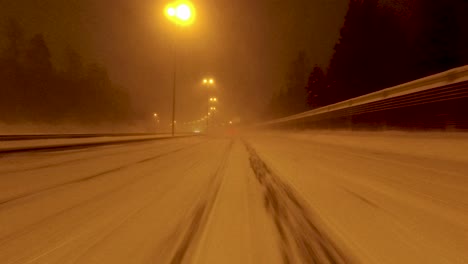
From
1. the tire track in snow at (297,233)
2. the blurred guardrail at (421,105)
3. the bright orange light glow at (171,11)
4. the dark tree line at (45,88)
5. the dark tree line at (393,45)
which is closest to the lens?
the tire track in snow at (297,233)

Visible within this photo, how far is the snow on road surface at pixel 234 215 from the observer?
1838mm

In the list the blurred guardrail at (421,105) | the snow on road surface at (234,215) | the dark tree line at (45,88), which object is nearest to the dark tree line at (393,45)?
the blurred guardrail at (421,105)

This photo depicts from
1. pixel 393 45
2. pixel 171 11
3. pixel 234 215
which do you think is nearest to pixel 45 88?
pixel 171 11

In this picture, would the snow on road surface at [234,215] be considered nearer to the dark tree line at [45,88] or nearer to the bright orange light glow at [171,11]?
the bright orange light glow at [171,11]

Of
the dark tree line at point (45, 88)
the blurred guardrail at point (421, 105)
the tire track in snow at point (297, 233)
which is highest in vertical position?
the dark tree line at point (45, 88)

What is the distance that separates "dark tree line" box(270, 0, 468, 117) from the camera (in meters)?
33.1

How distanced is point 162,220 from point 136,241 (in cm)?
43

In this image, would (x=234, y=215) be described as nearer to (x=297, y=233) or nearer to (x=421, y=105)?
(x=297, y=233)

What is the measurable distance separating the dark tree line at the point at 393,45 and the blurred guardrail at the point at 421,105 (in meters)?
28.3

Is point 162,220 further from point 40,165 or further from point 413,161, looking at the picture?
point 413,161

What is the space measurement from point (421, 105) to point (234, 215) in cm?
679

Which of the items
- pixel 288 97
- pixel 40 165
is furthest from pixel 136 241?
pixel 288 97

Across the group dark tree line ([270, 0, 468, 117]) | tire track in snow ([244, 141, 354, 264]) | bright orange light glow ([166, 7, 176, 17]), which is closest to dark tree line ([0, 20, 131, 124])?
bright orange light glow ([166, 7, 176, 17])

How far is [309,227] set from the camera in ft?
7.50
